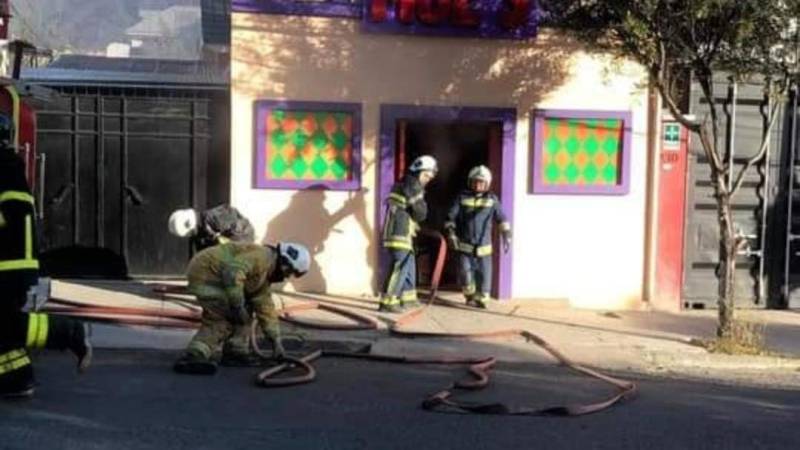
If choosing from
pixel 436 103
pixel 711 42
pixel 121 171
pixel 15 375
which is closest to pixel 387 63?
pixel 436 103

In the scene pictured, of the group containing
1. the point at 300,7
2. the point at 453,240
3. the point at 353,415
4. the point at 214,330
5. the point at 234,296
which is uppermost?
the point at 300,7

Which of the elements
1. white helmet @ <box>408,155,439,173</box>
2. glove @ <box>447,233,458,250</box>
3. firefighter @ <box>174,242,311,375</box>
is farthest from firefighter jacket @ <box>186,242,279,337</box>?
glove @ <box>447,233,458,250</box>

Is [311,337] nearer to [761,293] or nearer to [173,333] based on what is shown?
[173,333]

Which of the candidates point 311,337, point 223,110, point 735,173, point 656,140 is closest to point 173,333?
point 311,337

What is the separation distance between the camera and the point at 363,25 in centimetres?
1153

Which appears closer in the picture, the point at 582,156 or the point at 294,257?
the point at 294,257

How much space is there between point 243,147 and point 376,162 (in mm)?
1456

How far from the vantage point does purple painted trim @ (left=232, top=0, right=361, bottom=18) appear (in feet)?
37.3

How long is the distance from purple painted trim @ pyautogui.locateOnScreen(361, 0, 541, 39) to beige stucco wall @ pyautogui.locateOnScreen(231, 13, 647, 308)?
0.29 ft

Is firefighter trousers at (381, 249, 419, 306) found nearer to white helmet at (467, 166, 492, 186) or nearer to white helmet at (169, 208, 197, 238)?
white helmet at (467, 166, 492, 186)

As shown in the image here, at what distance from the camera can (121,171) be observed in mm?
12148

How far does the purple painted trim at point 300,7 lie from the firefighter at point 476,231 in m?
2.22

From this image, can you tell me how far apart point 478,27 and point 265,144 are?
2.65 meters

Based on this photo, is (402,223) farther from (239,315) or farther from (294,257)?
(239,315)
